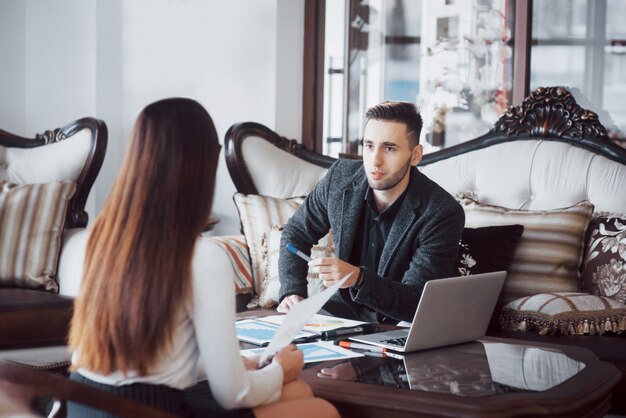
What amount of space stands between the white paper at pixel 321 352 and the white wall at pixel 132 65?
2.26 metres

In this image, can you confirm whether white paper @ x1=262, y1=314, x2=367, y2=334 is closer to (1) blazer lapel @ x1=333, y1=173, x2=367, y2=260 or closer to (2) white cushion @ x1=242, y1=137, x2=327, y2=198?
(1) blazer lapel @ x1=333, y1=173, x2=367, y2=260

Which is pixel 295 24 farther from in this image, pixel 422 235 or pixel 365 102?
pixel 422 235

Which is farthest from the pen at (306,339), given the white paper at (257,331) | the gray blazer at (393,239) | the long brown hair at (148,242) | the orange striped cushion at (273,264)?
the orange striped cushion at (273,264)

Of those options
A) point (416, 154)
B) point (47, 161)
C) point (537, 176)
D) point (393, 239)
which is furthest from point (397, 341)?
point (47, 161)

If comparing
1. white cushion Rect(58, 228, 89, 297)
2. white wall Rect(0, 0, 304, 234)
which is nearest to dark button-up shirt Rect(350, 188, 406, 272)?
white cushion Rect(58, 228, 89, 297)

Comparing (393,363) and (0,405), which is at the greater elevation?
(0,405)

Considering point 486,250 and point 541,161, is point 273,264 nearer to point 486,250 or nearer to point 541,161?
point 486,250

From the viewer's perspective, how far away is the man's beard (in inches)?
101

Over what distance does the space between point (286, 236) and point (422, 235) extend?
519 mm

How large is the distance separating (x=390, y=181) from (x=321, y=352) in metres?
0.81

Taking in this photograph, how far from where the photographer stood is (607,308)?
2.61 meters

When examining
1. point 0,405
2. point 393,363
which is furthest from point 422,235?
point 0,405

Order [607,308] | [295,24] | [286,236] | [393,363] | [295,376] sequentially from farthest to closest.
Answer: [295,24], [286,236], [607,308], [393,363], [295,376]

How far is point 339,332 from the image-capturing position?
2104mm
